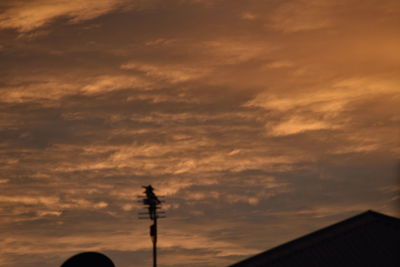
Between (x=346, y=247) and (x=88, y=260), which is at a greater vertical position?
(x=88, y=260)

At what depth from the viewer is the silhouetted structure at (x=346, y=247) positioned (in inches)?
1665

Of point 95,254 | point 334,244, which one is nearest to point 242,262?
point 334,244

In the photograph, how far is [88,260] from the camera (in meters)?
42.7

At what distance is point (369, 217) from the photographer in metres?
44.5

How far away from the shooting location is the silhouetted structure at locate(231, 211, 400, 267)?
1665 inches

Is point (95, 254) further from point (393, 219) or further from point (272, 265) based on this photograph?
point (393, 219)

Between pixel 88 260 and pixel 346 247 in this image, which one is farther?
pixel 346 247

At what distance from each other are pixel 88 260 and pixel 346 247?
1286 cm

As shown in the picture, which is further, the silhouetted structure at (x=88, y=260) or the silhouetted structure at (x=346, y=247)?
the silhouetted structure at (x=88, y=260)

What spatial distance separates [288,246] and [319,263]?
79.6 inches

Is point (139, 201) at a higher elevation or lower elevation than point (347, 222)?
higher

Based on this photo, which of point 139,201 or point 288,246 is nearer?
point 288,246

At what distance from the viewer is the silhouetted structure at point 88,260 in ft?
139

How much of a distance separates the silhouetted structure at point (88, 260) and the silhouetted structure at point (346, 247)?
6680 mm
